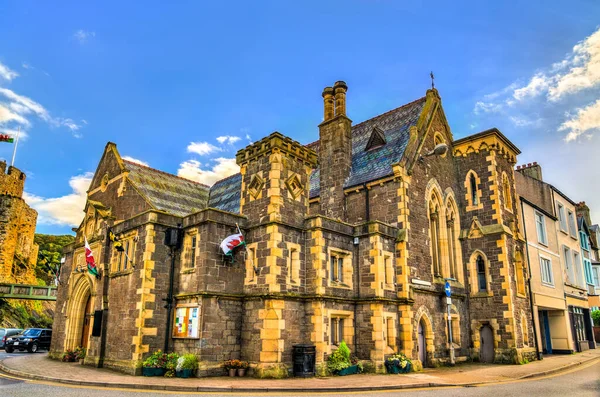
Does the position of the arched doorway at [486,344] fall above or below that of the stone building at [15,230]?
below

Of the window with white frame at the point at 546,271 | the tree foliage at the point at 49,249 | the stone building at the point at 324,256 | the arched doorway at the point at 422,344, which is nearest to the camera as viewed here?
the stone building at the point at 324,256

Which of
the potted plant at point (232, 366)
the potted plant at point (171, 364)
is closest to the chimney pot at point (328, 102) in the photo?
the potted plant at point (232, 366)

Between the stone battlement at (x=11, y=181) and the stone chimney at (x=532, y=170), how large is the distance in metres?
54.6

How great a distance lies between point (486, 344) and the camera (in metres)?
22.3

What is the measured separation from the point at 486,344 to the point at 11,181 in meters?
54.7

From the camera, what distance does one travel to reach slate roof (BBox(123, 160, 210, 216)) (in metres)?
22.3

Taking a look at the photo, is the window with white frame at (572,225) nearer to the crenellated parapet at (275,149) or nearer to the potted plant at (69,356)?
the crenellated parapet at (275,149)

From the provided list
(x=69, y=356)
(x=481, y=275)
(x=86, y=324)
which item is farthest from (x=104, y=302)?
(x=481, y=275)

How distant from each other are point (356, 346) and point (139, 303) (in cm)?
877

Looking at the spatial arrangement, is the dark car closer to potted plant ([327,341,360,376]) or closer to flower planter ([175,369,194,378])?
flower planter ([175,369,194,378])

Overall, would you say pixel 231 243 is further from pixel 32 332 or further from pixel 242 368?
pixel 32 332

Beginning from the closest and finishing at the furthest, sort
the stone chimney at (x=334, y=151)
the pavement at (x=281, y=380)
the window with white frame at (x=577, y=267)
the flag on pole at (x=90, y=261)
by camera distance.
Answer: the pavement at (x=281, y=380) → the flag on pole at (x=90, y=261) → the stone chimney at (x=334, y=151) → the window with white frame at (x=577, y=267)

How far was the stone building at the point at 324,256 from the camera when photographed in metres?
16.8

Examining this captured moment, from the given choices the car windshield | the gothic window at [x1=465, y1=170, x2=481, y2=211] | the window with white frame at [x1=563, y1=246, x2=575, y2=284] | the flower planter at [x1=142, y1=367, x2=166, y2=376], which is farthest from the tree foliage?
the window with white frame at [x1=563, y1=246, x2=575, y2=284]
